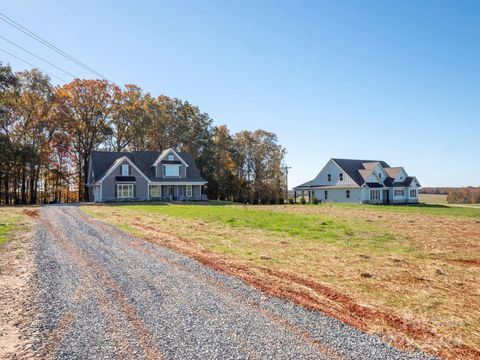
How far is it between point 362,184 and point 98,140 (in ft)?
129

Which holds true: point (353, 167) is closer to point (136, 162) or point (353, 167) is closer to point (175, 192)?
point (175, 192)

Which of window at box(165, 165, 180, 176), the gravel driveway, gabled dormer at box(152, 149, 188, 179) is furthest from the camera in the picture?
window at box(165, 165, 180, 176)

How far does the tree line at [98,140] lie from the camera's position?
1754 inches

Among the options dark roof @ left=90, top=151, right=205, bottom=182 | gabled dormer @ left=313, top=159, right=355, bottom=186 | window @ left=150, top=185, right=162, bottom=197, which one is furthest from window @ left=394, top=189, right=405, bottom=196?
window @ left=150, top=185, right=162, bottom=197

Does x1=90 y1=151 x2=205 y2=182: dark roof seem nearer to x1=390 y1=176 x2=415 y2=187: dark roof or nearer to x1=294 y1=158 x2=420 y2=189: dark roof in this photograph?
x1=294 y1=158 x2=420 y2=189: dark roof

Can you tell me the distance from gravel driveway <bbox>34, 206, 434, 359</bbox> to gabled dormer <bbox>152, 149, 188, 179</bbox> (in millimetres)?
38331

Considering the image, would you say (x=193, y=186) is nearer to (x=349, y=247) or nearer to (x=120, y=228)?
(x=120, y=228)

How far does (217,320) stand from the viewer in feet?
18.6

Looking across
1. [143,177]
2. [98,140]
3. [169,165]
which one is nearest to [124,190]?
[143,177]

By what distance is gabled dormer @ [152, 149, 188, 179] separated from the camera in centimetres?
4719

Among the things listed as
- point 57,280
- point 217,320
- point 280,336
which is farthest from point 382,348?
point 57,280

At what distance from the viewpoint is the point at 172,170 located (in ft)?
157

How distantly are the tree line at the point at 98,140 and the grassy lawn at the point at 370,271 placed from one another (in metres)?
35.4

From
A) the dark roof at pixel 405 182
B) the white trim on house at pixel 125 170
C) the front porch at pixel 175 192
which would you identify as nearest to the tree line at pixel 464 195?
the dark roof at pixel 405 182
